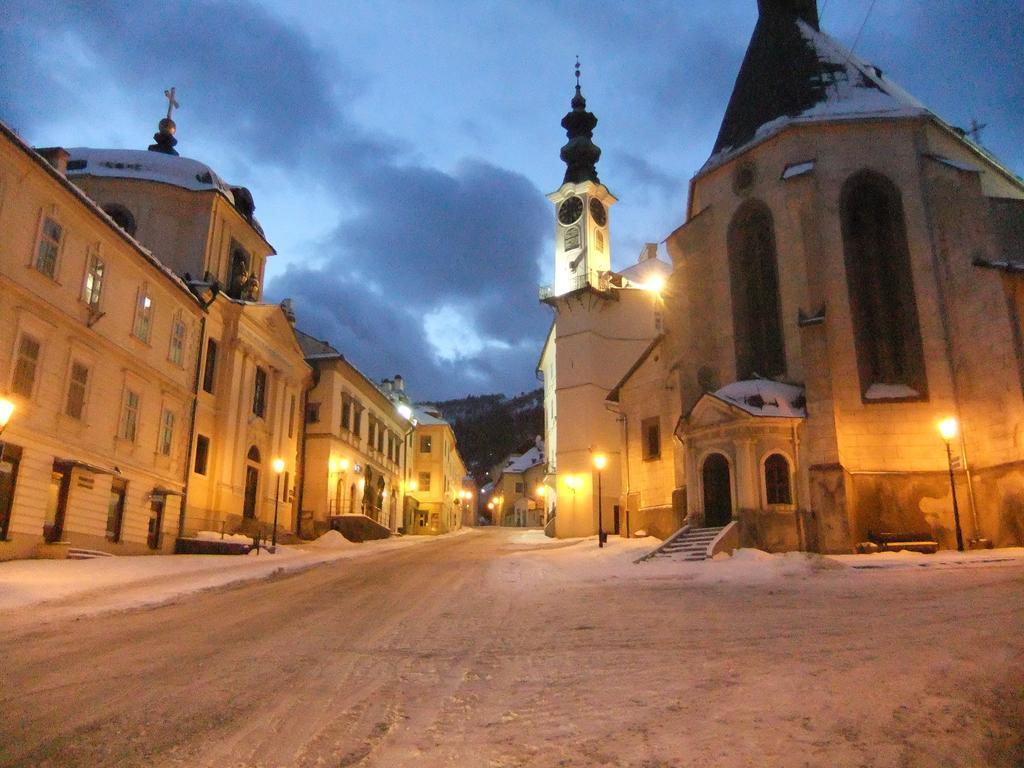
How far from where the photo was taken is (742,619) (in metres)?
10.4

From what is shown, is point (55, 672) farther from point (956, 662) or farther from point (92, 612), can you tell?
point (956, 662)

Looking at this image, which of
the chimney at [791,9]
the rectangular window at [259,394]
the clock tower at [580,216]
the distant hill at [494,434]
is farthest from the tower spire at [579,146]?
the distant hill at [494,434]

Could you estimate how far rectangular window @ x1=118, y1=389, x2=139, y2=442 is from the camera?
23.9 meters

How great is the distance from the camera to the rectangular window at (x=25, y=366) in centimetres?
1902

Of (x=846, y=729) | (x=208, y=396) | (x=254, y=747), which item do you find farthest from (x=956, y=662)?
(x=208, y=396)

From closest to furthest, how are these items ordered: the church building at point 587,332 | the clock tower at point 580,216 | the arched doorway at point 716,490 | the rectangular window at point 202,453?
the arched doorway at point 716,490
the rectangular window at point 202,453
the church building at point 587,332
the clock tower at point 580,216

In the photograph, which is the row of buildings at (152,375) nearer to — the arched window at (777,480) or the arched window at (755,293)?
the arched window at (777,480)

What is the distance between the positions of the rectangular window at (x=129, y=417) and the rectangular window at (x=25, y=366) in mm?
4364

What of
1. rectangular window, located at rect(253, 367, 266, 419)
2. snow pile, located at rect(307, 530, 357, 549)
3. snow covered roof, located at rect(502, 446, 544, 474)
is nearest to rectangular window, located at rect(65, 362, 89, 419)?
rectangular window, located at rect(253, 367, 266, 419)

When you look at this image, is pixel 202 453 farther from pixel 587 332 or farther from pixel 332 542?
pixel 587 332

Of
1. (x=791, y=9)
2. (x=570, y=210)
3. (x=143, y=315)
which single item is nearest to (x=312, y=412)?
(x=143, y=315)

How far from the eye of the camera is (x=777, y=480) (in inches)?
944

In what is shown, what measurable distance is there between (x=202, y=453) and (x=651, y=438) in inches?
747

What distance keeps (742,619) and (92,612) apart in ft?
32.3
